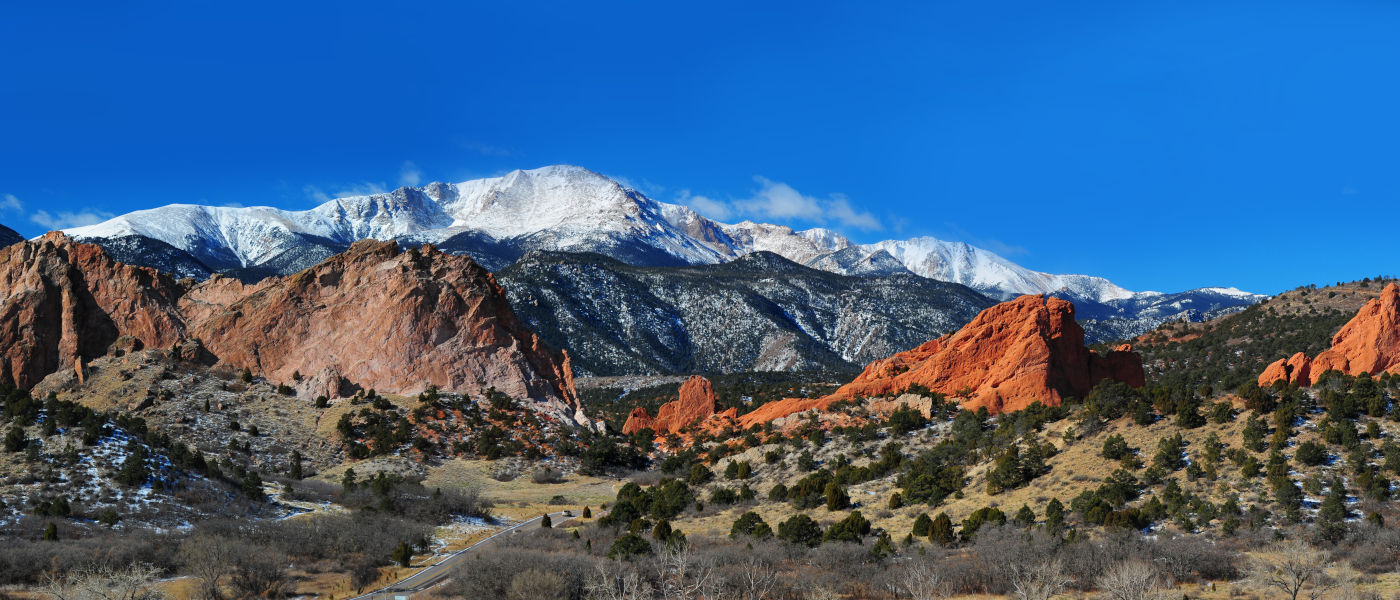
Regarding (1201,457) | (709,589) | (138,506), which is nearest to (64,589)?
(138,506)

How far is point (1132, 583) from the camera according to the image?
1878 centimetres

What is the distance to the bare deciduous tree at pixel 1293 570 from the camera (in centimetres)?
1977

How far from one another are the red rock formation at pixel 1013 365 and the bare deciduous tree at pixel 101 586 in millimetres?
39027

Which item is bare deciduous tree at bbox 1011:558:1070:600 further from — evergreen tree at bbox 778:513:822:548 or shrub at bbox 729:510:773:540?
shrub at bbox 729:510:773:540

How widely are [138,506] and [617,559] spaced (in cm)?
1783

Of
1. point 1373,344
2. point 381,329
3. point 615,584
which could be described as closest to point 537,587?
point 615,584

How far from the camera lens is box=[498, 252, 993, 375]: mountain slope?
5896 inches

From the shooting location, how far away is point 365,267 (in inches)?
2539

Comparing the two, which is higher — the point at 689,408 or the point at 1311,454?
the point at 689,408

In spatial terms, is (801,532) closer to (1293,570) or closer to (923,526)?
(923,526)

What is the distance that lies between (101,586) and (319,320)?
45923 mm

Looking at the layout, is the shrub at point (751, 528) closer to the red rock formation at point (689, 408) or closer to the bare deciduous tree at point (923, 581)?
the bare deciduous tree at point (923, 581)

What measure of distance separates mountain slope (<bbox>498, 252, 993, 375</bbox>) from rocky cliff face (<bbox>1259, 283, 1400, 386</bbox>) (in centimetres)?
9563

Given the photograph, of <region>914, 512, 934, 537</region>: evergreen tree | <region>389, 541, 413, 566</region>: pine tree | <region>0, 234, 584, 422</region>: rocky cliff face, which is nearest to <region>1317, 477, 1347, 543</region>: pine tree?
<region>914, 512, 934, 537</region>: evergreen tree
